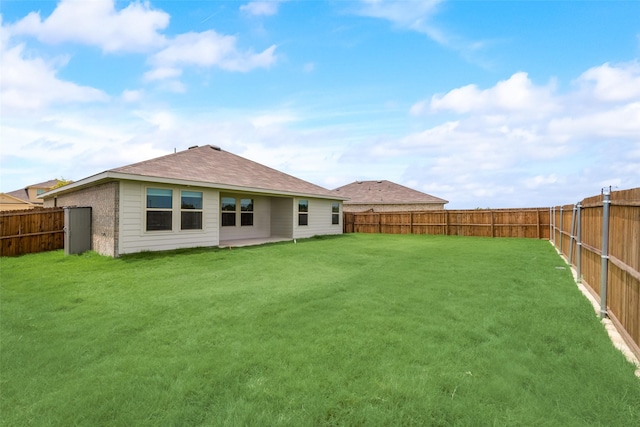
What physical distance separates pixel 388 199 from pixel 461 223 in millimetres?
10896

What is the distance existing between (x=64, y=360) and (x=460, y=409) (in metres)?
4.21

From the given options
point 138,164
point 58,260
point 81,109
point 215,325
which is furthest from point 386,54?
point 58,260

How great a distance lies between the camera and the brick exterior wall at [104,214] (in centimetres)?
997

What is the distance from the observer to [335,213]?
2075 centimetres

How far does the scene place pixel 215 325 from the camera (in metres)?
4.39

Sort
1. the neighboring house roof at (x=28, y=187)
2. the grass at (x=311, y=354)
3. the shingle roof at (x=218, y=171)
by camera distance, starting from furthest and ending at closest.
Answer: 1. the neighboring house roof at (x=28, y=187)
2. the shingle roof at (x=218, y=171)
3. the grass at (x=311, y=354)

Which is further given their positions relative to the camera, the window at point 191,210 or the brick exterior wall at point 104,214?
the window at point 191,210

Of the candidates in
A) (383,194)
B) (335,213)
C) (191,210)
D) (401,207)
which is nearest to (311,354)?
(191,210)

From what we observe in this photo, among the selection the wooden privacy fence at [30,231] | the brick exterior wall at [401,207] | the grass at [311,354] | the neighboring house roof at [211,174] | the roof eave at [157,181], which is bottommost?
the grass at [311,354]

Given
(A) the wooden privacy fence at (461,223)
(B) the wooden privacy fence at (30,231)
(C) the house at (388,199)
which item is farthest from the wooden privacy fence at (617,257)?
(C) the house at (388,199)

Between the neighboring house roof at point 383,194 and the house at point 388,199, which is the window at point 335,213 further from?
the neighboring house roof at point 383,194

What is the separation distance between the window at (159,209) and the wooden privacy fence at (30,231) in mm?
4918

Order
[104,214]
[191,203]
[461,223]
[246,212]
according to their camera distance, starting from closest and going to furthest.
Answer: [104,214]
[191,203]
[246,212]
[461,223]

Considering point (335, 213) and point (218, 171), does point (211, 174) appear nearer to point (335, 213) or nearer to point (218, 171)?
point (218, 171)
